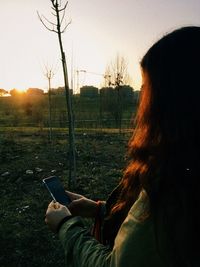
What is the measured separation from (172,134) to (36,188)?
6090mm

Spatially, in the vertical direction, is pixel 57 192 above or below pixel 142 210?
below

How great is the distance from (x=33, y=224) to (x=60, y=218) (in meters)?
3.95

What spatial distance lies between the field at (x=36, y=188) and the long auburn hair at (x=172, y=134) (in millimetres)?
3412

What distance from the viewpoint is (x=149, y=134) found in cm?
128

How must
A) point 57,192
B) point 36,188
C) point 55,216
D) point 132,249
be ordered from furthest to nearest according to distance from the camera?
point 36,188 < point 57,192 < point 55,216 < point 132,249

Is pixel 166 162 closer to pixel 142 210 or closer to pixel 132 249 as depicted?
pixel 142 210

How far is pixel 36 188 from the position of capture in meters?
7.04

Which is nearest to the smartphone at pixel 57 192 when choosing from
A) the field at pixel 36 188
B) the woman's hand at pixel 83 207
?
the woman's hand at pixel 83 207

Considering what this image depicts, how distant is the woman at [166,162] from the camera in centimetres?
116

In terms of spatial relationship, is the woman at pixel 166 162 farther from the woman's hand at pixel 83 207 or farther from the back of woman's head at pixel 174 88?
the woman's hand at pixel 83 207

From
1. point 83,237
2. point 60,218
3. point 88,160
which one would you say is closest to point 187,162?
point 83,237

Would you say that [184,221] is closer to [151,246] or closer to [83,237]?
[151,246]

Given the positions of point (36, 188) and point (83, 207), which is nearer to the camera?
point (83, 207)

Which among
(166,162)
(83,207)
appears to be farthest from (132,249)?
(83,207)
